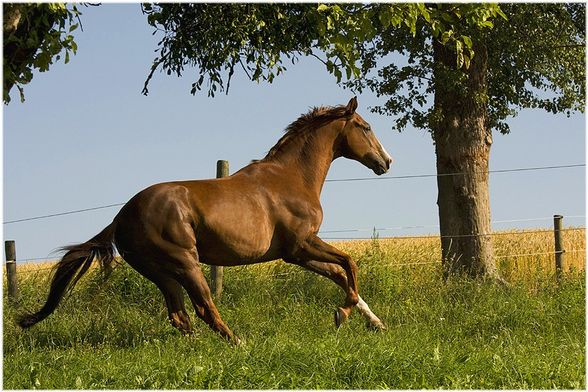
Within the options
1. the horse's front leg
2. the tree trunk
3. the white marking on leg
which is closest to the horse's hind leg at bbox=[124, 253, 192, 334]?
the horse's front leg

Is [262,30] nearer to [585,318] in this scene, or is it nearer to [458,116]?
[458,116]

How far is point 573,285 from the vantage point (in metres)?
12.8

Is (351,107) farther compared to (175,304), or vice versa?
(351,107)

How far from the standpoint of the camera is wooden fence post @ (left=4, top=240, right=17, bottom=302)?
12.7 meters

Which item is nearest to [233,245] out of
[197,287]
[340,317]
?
[197,287]

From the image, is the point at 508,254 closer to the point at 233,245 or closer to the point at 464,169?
the point at 464,169

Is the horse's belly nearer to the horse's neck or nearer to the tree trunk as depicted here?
the horse's neck

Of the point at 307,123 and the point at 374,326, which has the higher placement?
the point at 307,123

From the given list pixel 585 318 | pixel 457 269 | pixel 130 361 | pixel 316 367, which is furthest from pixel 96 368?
pixel 457 269

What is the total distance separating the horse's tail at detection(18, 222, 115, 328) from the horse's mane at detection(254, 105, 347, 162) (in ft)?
7.09

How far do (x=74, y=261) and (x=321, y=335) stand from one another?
281 cm

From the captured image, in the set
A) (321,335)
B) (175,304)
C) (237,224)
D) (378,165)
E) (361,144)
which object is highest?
(361,144)

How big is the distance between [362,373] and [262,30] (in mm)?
6776

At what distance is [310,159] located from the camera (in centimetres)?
1020
